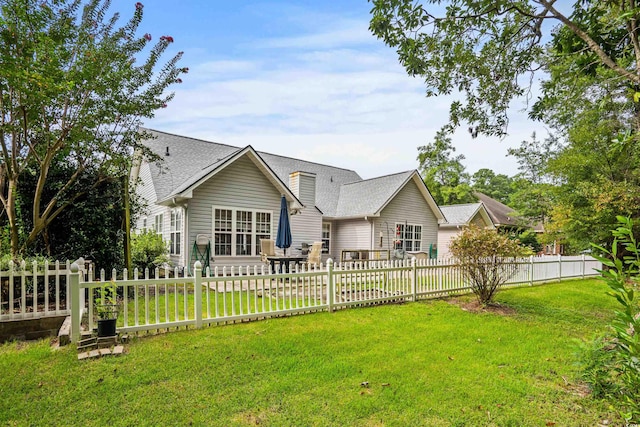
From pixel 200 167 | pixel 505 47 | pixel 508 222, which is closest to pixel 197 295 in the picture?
pixel 505 47

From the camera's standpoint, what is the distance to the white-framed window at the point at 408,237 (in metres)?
17.8

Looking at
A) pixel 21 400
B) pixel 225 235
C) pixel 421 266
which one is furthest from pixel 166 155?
pixel 21 400

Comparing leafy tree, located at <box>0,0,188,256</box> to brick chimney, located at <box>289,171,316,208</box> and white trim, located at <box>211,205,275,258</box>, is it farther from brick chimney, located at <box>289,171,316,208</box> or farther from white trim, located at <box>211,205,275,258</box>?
brick chimney, located at <box>289,171,316,208</box>

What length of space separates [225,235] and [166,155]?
583 cm

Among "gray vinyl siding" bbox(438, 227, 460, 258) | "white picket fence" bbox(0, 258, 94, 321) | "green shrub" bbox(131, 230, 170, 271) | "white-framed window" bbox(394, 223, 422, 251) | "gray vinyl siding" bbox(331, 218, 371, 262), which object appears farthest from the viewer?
"gray vinyl siding" bbox(438, 227, 460, 258)

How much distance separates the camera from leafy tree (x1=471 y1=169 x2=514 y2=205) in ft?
161

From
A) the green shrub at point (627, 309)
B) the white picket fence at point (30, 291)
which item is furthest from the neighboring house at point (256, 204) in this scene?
the green shrub at point (627, 309)

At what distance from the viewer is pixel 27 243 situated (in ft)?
22.2

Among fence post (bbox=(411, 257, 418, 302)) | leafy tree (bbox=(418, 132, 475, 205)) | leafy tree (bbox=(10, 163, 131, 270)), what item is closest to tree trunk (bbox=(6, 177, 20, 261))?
leafy tree (bbox=(10, 163, 131, 270))

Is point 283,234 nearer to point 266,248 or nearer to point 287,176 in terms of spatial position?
point 266,248

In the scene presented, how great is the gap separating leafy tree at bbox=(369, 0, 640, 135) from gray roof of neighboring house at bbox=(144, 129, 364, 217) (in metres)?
8.17

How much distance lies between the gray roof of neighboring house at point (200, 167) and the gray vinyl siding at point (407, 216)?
2.88m

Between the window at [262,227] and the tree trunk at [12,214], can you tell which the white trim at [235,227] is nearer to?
the window at [262,227]

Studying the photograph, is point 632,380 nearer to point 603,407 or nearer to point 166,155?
point 603,407
